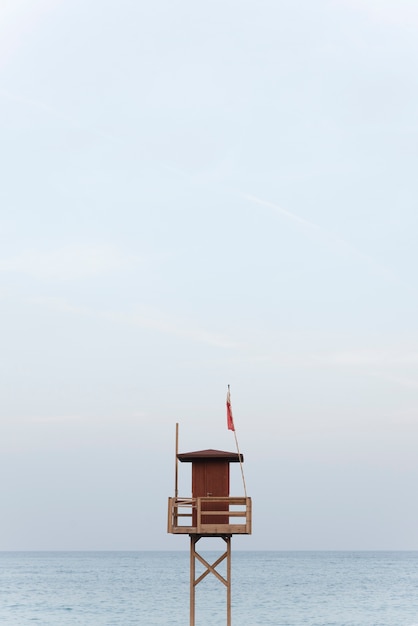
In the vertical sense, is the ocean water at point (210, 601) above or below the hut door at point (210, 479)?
below

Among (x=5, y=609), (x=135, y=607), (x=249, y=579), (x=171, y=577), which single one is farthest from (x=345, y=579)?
(x=5, y=609)

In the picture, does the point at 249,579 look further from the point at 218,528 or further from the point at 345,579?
the point at 218,528

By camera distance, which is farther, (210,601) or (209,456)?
(210,601)

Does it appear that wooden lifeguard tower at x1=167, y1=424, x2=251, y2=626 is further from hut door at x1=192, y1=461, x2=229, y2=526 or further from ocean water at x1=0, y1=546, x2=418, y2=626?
ocean water at x1=0, y1=546, x2=418, y2=626

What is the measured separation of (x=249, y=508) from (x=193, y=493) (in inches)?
82.0

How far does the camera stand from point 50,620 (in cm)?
7750

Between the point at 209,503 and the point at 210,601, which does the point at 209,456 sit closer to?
the point at 209,503

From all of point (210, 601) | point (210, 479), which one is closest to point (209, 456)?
point (210, 479)

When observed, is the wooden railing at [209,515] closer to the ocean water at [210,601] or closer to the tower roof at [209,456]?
the tower roof at [209,456]

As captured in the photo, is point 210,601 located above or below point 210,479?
below

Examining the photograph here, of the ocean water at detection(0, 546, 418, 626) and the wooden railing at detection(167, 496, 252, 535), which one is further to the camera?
the ocean water at detection(0, 546, 418, 626)

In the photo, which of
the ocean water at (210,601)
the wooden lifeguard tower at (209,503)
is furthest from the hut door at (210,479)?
the ocean water at (210,601)

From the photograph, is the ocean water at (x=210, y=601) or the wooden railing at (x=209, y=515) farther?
the ocean water at (x=210, y=601)

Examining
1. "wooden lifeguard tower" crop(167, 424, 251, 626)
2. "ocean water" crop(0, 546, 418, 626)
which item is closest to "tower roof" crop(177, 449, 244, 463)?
"wooden lifeguard tower" crop(167, 424, 251, 626)
